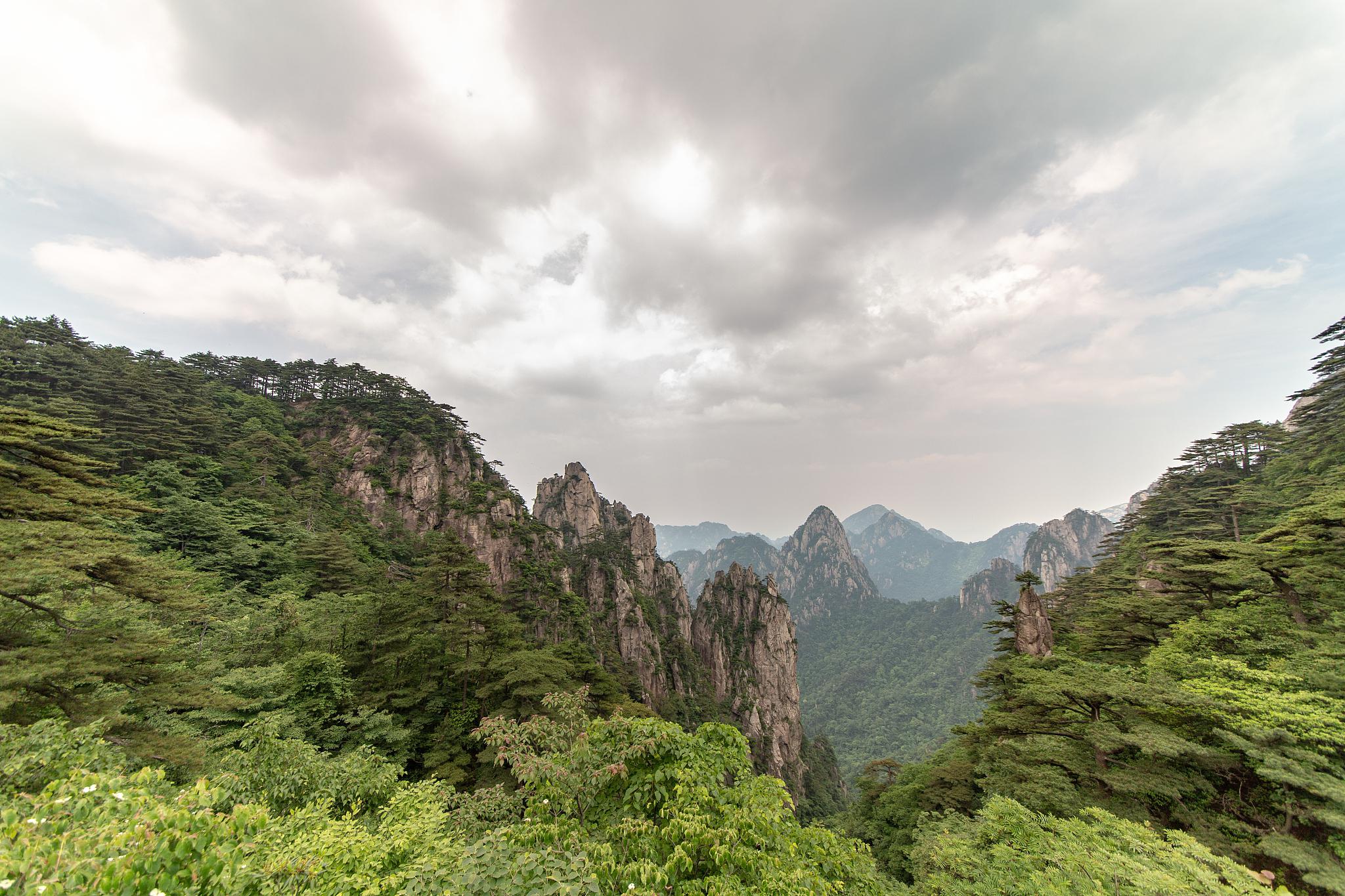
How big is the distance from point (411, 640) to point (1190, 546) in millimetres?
37723

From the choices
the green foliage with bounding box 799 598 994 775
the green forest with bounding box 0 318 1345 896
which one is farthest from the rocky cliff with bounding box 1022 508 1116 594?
the green forest with bounding box 0 318 1345 896

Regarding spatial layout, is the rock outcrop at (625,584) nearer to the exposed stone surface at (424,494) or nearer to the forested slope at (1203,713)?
the exposed stone surface at (424,494)

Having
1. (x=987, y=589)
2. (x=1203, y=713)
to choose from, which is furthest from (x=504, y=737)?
(x=987, y=589)

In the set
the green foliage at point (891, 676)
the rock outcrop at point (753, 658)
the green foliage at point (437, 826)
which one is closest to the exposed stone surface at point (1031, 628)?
the green foliage at point (437, 826)

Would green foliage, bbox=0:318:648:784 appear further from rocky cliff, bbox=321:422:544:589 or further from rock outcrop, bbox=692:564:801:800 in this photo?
rock outcrop, bbox=692:564:801:800

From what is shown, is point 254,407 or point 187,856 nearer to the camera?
point 187,856

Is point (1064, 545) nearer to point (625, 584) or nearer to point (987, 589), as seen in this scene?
point (987, 589)

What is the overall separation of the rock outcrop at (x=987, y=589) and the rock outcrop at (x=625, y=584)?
146890 millimetres

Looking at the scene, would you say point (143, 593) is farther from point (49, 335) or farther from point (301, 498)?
point (49, 335)

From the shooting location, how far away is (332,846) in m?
6.74

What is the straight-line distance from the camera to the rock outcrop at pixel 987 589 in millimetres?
170875

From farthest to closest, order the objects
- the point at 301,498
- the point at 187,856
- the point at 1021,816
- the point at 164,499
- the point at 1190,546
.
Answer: the point at 301,498, the point at 164,499, the point at 1190,546, the point at 1021,816, the point at 187,856

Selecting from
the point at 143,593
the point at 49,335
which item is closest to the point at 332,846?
the point at 143,593

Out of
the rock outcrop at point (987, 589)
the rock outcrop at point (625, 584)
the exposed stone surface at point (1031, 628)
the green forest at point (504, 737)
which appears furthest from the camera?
the rock outcrop at point (987, 589)
